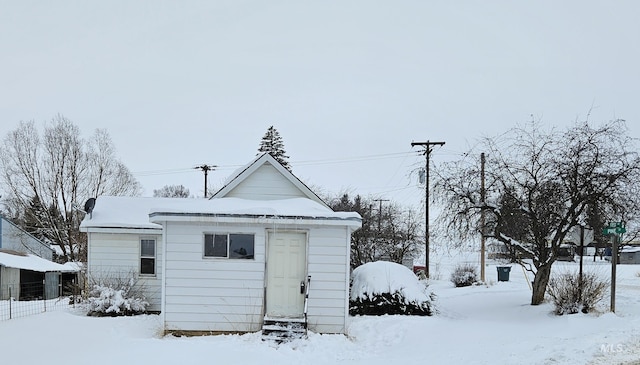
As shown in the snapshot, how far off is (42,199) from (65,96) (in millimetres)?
12074

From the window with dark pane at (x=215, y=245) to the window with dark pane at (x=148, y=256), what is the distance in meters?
5.03

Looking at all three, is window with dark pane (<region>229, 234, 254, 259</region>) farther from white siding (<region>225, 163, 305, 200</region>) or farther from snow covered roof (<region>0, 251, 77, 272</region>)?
snow covered roof (<region>0, 251, 77, 272</region>)

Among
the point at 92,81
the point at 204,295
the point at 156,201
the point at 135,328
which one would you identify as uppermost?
the point at 92,81

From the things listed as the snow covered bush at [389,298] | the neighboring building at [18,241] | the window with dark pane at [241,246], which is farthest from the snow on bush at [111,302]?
the neighboring building at [18,241]

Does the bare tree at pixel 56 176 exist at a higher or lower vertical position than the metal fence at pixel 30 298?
higher

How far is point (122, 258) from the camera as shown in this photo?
16.4 meters

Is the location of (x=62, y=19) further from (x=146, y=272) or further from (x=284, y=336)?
(x=284, y=336)

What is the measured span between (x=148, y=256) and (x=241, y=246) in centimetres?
564

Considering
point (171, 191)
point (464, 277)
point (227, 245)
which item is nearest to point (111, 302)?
point (227, 245)

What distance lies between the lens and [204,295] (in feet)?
40.1

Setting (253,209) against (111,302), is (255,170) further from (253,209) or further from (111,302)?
(111,302)

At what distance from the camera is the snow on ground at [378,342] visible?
30.6 ft

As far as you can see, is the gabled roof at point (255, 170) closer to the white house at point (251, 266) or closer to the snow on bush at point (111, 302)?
the white house at point (251, 266)

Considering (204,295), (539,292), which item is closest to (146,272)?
(204,295)
